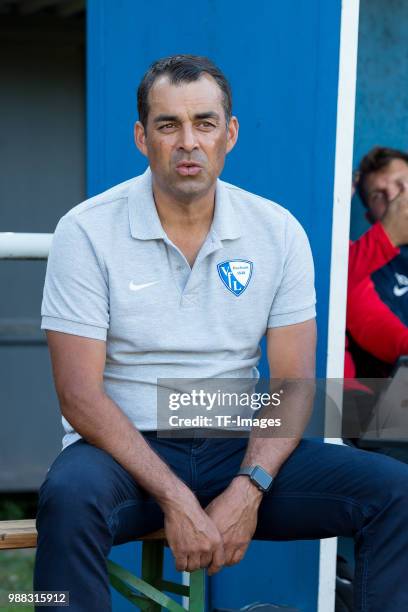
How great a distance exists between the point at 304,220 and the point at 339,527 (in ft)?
3.08

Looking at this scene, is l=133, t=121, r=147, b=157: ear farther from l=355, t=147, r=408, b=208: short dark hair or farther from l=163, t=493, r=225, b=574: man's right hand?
l=355, t=147, r=408, b=208: short dark hair

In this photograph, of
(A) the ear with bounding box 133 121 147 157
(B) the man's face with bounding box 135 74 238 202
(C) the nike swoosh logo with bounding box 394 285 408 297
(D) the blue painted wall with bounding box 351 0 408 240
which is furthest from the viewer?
(D) the blue painted wall with bounding box 351 0 408 240

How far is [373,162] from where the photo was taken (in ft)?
13.1

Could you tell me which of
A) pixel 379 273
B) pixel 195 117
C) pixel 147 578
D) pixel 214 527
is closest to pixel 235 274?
pixel 195 117

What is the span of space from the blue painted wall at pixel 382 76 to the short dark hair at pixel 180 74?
66.4 inches

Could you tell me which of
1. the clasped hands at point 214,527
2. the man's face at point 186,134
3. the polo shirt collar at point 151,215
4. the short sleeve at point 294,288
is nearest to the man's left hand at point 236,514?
the clasped hands at point 214,527

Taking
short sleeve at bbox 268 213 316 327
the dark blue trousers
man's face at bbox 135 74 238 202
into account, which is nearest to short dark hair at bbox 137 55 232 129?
man's face at bbox 135 74 238 202

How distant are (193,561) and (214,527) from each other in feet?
0.28

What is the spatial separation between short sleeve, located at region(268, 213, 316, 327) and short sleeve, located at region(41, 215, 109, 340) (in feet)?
1.40

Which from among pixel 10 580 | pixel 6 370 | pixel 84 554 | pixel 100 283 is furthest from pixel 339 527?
pixel 6 370

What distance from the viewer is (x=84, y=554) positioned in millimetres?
2174

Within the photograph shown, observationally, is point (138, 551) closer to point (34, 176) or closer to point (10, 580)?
point (10, 580)

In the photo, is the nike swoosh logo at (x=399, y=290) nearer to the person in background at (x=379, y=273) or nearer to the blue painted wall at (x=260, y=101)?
the person in background at (x=379, y=273)

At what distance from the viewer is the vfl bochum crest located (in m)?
2.56
